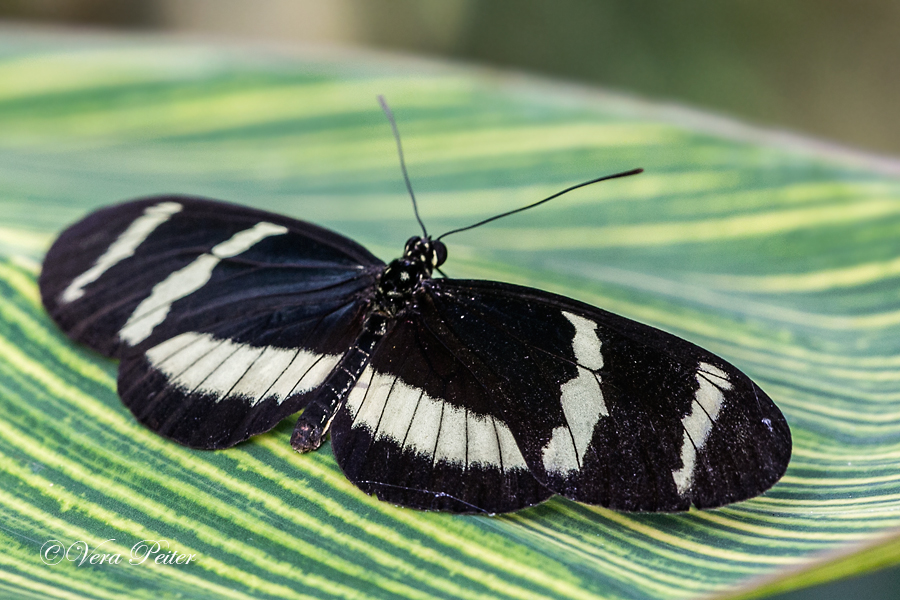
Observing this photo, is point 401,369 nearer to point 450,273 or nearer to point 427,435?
point 427,435

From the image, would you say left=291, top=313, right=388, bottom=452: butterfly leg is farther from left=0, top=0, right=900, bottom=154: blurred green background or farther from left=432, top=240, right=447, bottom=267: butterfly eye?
left=0, top=0, right=900, bottom=154: blurred green background

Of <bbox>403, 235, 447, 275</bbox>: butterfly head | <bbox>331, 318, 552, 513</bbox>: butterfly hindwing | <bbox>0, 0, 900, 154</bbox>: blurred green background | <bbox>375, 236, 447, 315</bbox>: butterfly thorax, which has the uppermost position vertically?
<bbox>0, 0, 900, 154</bbox>: blurred green background

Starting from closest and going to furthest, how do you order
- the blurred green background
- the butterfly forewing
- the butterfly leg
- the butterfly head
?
the butterfly forewing < the butterfly leg < the butterfly head < the blurred green background

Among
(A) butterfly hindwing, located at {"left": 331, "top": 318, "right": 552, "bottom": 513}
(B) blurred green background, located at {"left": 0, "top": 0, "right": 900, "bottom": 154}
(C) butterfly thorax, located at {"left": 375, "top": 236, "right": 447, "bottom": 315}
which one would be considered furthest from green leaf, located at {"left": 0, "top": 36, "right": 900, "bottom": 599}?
(B) blurred green background, located at {"left": 0, "top": 0, "right": 900, "bottom": 154}

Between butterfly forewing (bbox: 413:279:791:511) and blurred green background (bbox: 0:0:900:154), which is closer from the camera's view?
butterfly forewing (bbox: 413:279:791:511)

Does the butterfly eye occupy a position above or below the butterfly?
above

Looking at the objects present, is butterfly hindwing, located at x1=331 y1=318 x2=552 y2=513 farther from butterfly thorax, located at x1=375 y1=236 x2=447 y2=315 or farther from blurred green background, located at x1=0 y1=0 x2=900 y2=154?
blurred green background, located at x1=0 y1=0 x2=900 y2=154

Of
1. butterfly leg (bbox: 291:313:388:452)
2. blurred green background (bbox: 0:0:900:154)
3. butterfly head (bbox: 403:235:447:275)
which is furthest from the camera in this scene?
blurred green background (bbox: 0:0:900:154)

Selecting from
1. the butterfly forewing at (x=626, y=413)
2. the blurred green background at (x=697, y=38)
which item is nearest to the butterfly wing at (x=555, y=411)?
the butterfly forewing at (x=626, y=413)

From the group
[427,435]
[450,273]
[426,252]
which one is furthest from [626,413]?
[450,273]
